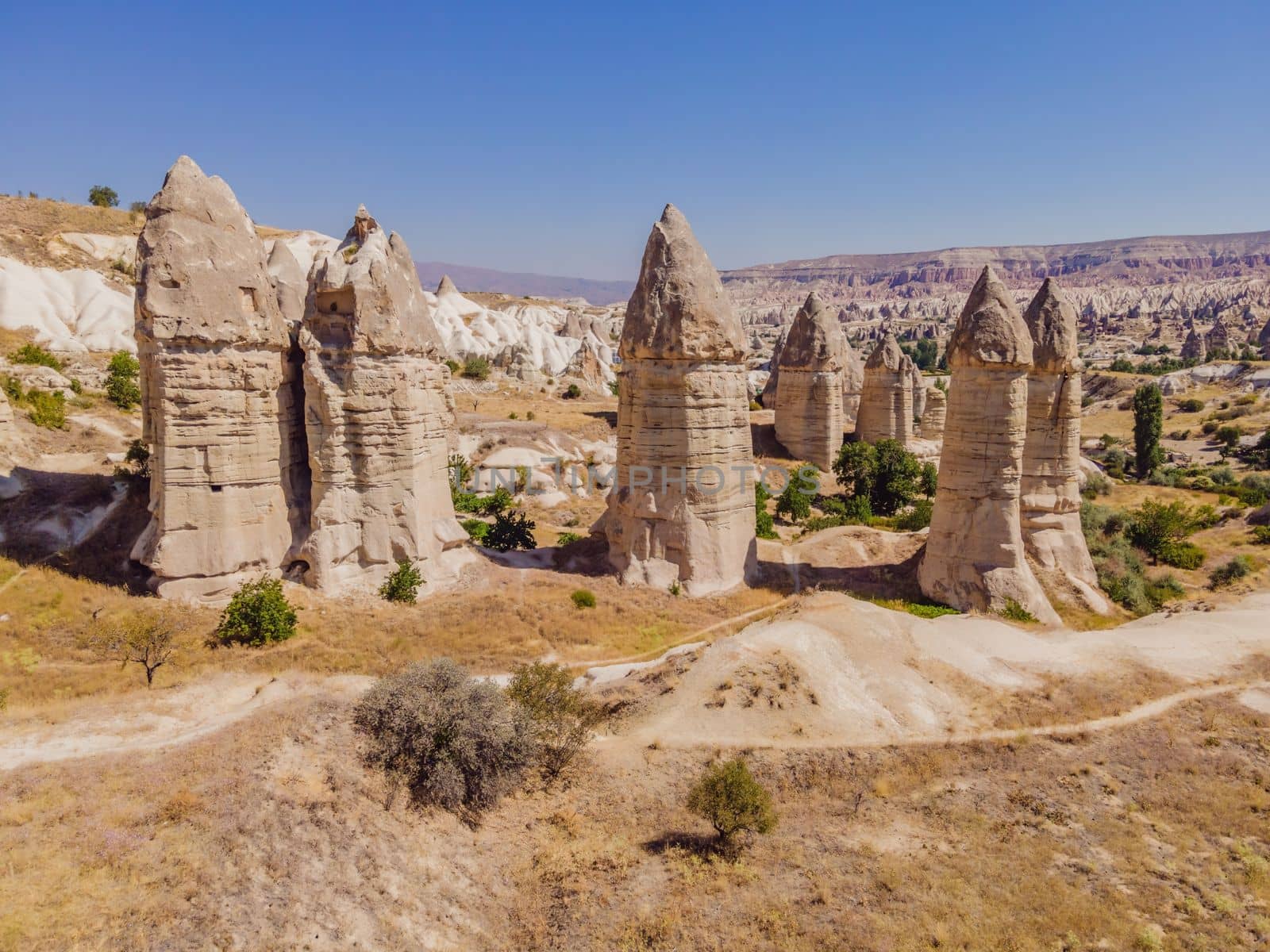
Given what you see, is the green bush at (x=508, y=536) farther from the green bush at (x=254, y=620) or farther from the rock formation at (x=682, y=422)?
the green bush at (x=254, y=620)

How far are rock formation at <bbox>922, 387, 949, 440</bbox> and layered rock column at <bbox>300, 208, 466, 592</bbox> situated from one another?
3524cm

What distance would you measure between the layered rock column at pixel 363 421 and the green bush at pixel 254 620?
7.49 ft

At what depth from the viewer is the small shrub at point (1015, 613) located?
18153 mm

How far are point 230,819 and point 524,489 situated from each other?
23499mm

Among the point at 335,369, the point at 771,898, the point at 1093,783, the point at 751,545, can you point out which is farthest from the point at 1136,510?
the point at 335,369

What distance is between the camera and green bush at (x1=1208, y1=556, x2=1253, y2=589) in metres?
22.4

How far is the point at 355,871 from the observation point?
837cm

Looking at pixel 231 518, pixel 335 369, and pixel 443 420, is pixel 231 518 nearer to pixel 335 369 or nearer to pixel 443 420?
Answer: pixel 335 369

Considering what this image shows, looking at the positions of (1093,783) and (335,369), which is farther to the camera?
(335,369)

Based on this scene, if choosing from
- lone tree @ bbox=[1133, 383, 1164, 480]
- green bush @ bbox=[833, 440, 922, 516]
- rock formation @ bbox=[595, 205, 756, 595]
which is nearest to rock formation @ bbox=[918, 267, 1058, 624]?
rock formation @ bbox=[595, 205, 756, 595]

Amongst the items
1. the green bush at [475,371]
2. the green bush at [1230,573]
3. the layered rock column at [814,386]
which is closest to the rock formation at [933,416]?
the layered rock column at [814,386]

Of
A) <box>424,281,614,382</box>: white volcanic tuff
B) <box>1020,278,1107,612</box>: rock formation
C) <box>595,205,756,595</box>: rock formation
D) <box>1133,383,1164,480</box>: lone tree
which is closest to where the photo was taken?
<box>595,205,756,595</box>: rock formation

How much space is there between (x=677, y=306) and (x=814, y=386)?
21490mm

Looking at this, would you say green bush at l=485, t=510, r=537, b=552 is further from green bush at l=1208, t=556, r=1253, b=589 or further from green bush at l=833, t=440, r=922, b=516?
green bush at l=1208, t=556, r=1253, b=589
